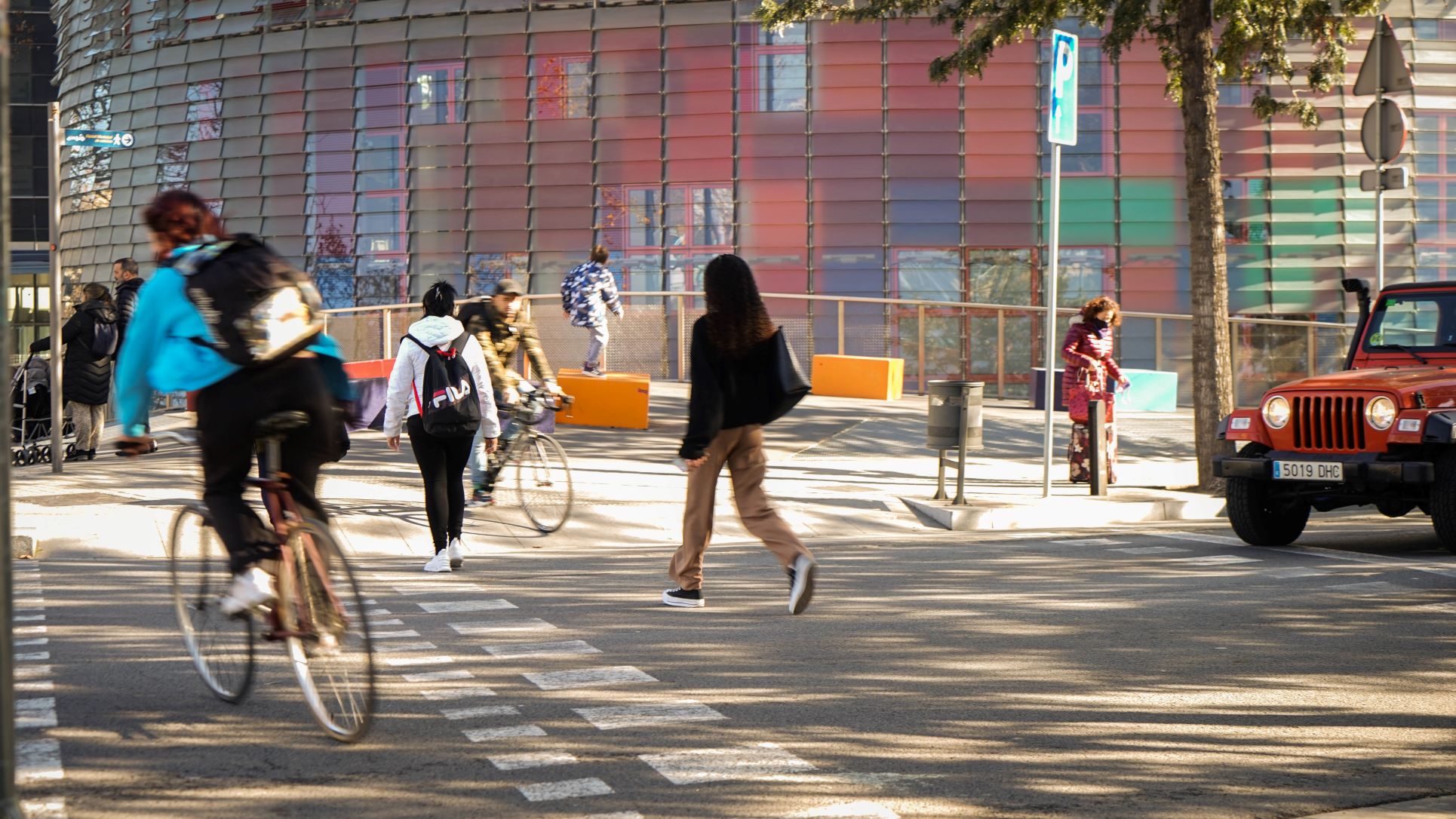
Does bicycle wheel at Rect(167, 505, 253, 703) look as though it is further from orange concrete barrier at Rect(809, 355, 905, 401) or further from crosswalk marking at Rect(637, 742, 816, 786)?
orange concrete barrier at Rect(809, 355, 905, 401)

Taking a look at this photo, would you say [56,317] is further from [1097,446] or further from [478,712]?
[478,712]

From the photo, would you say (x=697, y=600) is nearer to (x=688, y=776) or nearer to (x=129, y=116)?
(x=688, y=776)

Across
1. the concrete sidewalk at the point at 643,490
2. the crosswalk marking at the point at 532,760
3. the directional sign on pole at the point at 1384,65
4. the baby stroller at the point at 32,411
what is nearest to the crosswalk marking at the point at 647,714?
the crosswalk marking at the point at 532,760

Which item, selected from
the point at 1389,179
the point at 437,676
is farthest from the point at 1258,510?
the point at 437,676

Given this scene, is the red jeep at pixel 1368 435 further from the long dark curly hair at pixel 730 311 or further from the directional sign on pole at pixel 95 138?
the directional sign on pole at pixel 95 138

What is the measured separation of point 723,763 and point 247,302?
7.44ft

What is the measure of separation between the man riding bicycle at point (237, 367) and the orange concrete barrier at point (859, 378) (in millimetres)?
17494

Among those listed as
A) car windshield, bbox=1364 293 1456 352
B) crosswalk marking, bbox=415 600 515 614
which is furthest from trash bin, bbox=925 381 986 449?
crosswalk marking, bbox=415 600 515 614

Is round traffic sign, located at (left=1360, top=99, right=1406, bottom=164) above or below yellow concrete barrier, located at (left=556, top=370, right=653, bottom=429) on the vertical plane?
above

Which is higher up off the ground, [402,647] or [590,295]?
[590,295]

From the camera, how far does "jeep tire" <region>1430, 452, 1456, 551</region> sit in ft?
33.4

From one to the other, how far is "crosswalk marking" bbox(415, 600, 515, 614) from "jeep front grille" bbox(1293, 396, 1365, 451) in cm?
558

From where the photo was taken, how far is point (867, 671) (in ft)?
22.4

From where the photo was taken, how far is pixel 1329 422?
35.8 feet
